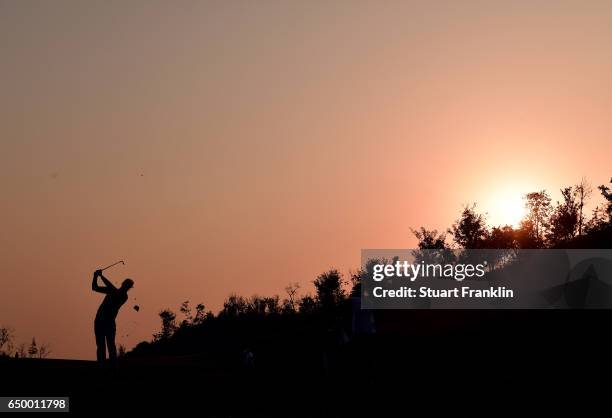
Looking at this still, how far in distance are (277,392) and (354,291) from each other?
284ft

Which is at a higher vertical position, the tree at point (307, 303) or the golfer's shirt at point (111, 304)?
the tree at point (307, 303)

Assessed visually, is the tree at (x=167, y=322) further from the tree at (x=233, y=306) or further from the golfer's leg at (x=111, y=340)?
the golfer's leg at (x=111, y=340)

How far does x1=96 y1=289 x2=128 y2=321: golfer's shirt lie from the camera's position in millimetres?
23625

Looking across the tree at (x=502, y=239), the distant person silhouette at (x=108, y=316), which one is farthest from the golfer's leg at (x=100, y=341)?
the tree at (x=502, y=239)

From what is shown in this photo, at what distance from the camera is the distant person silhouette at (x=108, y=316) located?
2356 cm

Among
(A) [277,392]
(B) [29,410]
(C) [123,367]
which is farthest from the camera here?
(C) [123,367]

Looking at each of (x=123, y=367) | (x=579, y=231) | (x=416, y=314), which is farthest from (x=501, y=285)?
(x=123, y=367)

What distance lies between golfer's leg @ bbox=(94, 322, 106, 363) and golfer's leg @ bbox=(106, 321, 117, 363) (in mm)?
122

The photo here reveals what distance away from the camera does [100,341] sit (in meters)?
23.7

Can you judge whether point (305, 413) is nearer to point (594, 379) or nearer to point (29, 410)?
point (29, 410)

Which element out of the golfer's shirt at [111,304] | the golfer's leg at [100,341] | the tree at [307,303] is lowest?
the golfer's leg at [100,341]

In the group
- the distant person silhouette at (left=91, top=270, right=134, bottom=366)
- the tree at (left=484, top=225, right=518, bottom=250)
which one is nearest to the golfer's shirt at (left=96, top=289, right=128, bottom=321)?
the distant person silhouette at (left=91, top=270, right=134, bottom=366)

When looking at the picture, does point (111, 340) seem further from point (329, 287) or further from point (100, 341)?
point (329, 287)

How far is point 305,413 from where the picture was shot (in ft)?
71.4
